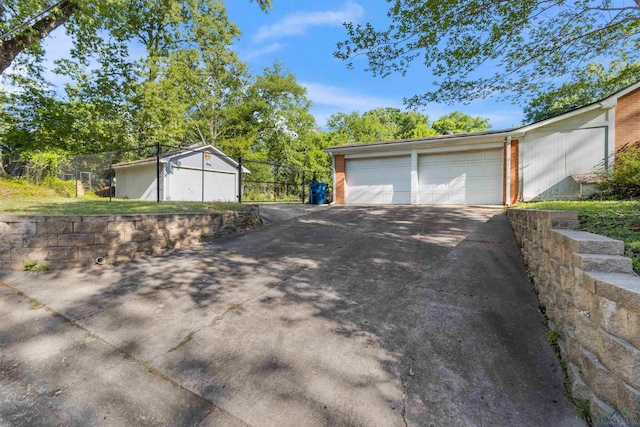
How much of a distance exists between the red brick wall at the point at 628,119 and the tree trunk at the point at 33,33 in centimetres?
1809

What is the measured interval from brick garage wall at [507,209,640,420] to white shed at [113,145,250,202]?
14.7 metres

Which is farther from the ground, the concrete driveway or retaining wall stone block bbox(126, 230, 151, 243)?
retaining wall stone block bbox(126, 230, 151, 243)

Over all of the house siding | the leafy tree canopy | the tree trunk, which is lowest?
the house siding

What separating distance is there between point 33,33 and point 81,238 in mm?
9574

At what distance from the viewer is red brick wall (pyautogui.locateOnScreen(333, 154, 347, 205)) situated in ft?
42.7

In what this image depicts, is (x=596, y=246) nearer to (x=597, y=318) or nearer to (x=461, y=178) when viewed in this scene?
(x=597, y=318)

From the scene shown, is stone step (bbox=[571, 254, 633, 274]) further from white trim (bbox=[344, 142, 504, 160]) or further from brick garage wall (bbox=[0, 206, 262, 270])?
white trim (bbox=[344, 142, 504, 160])

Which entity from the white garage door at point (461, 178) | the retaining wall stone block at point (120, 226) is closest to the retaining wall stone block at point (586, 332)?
the retaining wall stone block at point (120, 226)

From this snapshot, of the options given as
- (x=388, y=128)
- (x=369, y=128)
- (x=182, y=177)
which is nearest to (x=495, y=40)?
(x=182, y=177)

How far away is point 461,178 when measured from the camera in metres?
11.0

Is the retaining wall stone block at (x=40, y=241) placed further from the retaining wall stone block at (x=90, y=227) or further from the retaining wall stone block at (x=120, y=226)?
the retaining wall stone block at (x=120, y=226)

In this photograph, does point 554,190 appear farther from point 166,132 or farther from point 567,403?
point 166,132

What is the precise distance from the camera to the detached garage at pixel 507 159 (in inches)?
374

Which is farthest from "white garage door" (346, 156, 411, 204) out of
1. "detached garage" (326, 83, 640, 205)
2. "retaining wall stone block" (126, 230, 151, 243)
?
"retaining wall stone block" (126, 230, 151, 243)
